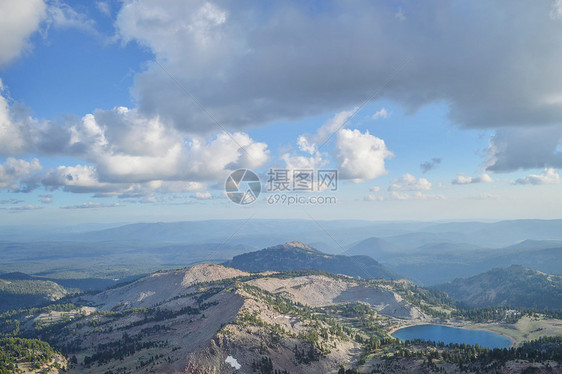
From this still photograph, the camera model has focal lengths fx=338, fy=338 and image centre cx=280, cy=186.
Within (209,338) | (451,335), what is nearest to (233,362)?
(209,338)

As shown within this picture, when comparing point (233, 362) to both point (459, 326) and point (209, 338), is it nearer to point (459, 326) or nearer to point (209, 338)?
point (209, 338)

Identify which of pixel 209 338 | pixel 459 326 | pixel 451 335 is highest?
pixel 209 338

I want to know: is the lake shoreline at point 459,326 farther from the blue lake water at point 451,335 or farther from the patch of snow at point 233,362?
the patch of snow at point 233,362

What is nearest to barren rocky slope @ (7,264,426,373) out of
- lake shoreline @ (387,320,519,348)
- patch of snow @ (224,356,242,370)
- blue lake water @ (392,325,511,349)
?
patch of snow @ (224,356,242,370)

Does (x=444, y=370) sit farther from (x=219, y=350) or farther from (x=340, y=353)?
(x=219, y=350)

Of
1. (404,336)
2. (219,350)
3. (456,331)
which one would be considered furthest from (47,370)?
(456,331)

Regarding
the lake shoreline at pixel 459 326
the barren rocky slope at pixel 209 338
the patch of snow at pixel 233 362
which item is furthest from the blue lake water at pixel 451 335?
the patch of snow at pixel 233 362

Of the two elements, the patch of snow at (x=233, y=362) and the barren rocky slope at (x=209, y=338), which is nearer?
the patch of snow at (x=233, y=362)

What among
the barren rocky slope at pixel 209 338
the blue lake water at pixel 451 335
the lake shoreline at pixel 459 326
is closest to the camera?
the barren rocky slope at pixel 209 338

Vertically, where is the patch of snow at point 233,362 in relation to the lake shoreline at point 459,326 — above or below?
above
